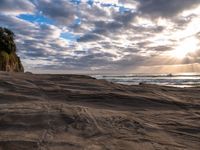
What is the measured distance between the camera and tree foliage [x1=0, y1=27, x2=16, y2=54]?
3164cm

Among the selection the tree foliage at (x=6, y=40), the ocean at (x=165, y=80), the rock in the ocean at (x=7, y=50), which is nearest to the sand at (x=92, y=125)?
the ocean at (x=165, y=80)

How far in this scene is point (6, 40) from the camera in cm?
3197

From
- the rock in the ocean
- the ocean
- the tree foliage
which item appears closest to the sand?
the ocean

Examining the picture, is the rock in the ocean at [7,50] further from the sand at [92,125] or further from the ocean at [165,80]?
the sand at [92,125]

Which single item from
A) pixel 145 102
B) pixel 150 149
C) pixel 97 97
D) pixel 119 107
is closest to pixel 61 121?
pixel 150 149

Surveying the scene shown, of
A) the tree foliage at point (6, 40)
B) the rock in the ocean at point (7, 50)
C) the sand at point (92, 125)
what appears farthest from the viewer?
the tree foliage at point (6, 40)

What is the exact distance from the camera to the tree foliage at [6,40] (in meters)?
31.6

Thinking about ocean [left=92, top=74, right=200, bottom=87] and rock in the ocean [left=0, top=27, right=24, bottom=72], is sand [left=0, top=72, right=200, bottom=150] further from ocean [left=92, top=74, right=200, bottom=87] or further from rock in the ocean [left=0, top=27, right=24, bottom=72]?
rock in the ocean [left=0, top=27, right=24, bottom=72]

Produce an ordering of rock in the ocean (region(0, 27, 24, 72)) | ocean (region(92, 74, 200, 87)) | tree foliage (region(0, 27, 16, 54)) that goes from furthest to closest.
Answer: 1. tree foliage (region(0, 27, 16, 54))
2. rock in the ocean (region(0, 27, 24, 72))
3. ocean (region(92, 74, 200, 87))

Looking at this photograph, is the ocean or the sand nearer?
the sand

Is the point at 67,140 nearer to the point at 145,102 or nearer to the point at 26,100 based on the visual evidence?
the point at 26,100

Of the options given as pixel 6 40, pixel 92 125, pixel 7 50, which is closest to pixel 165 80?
pixel 7 50

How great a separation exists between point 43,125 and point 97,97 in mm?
Result: 2483

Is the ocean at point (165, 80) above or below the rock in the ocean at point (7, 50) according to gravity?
below
